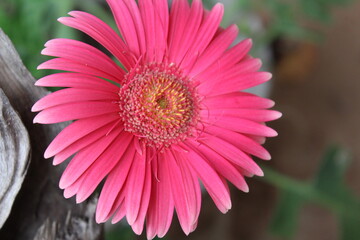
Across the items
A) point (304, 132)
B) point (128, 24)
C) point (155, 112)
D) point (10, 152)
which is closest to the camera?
point (10, 152)

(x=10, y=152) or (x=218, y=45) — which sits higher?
(x=218, y=45)

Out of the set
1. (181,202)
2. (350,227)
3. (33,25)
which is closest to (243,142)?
(181,202)

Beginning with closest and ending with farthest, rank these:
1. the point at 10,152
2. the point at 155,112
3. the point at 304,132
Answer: the point at 10,152, the point at 155,112, the point at 304,132

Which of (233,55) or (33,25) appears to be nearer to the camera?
(233,55)

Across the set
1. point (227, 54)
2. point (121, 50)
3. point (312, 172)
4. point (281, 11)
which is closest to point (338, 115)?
point (312, 172)

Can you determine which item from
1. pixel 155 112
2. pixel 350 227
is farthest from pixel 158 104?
pixel 350 227

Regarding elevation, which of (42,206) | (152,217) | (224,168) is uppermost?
(224,168)

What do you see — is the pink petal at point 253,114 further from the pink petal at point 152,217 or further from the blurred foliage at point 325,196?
the blurred foliage at point 325,196

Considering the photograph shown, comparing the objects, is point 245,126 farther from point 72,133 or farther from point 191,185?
point 72,133
